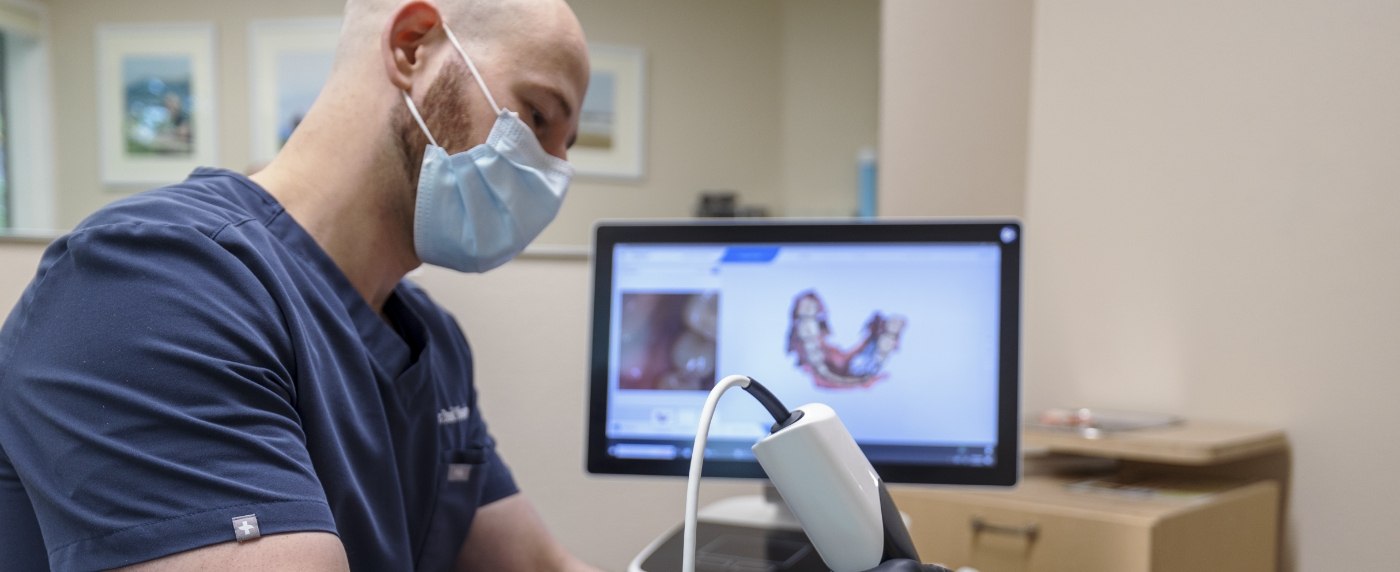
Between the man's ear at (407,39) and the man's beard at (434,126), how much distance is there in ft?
0.08

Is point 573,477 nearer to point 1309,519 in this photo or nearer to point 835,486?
point 835,486

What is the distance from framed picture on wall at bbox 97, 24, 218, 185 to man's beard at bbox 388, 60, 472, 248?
1749 millimetres

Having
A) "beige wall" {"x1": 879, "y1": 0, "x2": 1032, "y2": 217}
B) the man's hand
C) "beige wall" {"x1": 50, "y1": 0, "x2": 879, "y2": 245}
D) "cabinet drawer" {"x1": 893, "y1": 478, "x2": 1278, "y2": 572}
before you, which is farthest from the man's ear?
"beige wall" {"x1": 50, "y1": 0, "x2": 879, "y2": 245}

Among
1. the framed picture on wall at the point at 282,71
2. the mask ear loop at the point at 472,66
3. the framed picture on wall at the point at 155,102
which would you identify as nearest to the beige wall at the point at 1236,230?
the mask ear loop at the point at 472,66

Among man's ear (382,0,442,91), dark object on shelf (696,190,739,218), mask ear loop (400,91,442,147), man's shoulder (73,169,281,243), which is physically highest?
man's ear (382,0,442,91)

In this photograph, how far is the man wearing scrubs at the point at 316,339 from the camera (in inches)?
26.0

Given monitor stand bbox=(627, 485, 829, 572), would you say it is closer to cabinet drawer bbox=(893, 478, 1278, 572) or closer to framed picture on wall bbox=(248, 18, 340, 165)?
cabinet drawer bbox=(893, 478, 1278, 572)

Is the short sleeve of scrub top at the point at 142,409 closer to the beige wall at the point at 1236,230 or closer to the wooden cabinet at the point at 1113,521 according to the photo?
the wooden cabinet at the point at 1113,521

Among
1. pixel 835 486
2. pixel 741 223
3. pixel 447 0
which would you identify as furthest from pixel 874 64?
pixel 835 486

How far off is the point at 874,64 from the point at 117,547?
223cm

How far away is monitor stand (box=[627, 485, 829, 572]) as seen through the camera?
109 cm

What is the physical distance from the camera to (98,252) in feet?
2.35

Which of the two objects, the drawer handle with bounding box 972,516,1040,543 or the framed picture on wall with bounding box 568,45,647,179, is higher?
the framed picture on wall with bounding box 568,45,647,179

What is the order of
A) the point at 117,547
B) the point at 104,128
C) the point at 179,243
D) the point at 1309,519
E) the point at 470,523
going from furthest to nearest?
the point at 104,128
the point at 1309,519
the point at 470,523
the point at 179,243
the point at 117,547
